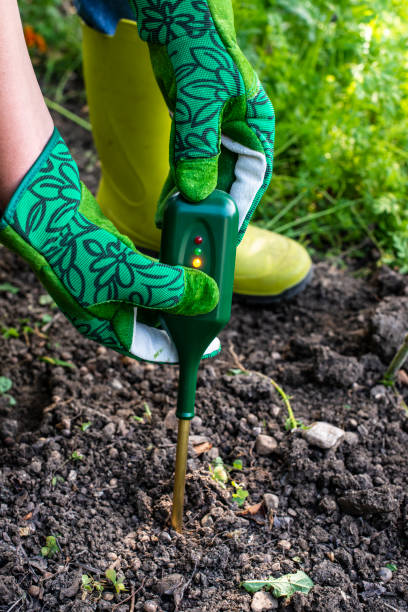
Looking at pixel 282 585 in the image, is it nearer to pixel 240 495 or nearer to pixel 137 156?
pixel 240 495

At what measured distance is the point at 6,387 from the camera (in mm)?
1565

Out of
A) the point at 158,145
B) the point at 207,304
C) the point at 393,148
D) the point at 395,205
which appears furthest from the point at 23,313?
the point at 393,148

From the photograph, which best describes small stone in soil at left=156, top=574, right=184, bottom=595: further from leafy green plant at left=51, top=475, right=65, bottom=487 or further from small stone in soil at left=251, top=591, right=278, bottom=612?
leafy green plant at left=51, top=475, right=65, bottom=487

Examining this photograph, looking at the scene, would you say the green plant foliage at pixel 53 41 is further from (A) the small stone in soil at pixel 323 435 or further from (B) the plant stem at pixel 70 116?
(A) the small stone in soil at pixel 323 435

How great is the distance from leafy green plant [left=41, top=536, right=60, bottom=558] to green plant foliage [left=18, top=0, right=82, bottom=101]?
7.51ft

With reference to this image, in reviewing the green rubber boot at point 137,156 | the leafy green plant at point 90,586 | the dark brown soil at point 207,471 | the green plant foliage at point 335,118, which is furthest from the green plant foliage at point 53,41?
the leafy green plant at point 90,586

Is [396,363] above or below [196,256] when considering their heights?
below

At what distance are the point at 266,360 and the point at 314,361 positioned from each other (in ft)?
0.43

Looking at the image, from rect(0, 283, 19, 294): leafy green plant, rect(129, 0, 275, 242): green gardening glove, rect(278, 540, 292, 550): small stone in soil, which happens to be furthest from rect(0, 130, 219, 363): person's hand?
rect(0, 283, 19, 294): leafy green plant

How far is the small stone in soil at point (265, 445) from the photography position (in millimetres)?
1419

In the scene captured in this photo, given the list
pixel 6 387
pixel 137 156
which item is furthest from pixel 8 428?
pixel 137 156

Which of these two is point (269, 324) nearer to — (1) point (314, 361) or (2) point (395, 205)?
(1) point (314, 361)

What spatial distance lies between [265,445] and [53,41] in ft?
8.05

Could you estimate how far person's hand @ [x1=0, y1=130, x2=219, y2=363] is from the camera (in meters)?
1.02
